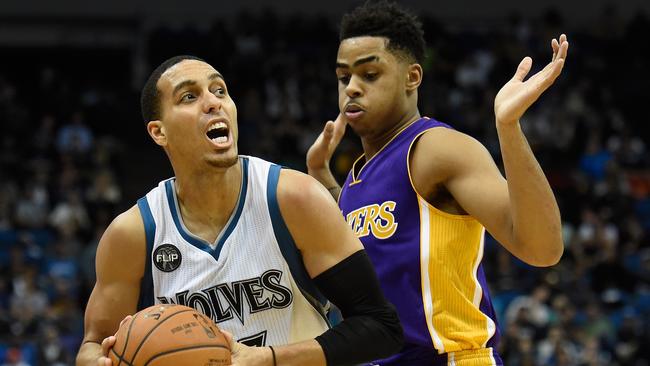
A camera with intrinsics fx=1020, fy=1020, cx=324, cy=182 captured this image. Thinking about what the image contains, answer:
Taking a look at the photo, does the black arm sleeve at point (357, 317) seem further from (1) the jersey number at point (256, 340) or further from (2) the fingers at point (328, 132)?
(2) the fingers at point (328, 132)

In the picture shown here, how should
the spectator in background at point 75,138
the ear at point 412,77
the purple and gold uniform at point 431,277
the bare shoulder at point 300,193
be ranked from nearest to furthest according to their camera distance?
1. the bare shoulder at point 300,193
2. the purple and gold uniform at point 431,277
3. the ear at point 412,77
4. the spectator in background at point 75,138

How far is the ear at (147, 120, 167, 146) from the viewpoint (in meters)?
3.70

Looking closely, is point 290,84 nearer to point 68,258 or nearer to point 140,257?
point 68,258

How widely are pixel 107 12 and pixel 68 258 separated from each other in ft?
24.8

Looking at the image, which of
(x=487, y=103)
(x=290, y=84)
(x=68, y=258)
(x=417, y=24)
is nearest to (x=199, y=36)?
(x=290, y=84)

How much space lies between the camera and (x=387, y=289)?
3967 millimetres

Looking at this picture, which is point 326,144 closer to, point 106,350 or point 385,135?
point 385,135

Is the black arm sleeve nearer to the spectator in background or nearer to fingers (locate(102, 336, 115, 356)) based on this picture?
fingers (locate(102, 336, 115, 356))

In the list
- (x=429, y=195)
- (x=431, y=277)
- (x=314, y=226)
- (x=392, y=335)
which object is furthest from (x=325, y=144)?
(x=392, y=335)

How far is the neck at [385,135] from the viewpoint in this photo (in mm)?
4273

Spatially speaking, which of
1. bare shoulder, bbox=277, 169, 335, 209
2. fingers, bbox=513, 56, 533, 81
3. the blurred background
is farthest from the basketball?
the blurred background

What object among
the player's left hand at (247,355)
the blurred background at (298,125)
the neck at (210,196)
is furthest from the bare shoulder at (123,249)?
the blurred background at (298,125)

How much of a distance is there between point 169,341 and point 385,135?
5.02 feet

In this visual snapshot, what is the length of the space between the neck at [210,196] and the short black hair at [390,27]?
99 centimetres
